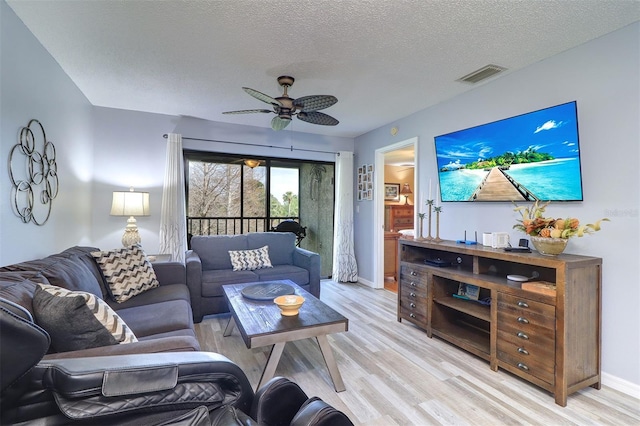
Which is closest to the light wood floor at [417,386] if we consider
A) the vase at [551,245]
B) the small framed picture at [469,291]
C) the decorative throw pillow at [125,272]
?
the small framed picture at [469,291]

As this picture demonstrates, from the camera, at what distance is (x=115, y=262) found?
248 cm

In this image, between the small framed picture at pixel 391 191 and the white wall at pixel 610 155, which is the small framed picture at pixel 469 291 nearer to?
the white wall at pixel 610 155

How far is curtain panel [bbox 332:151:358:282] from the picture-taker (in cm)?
503

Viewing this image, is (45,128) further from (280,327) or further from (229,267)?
(280,327)

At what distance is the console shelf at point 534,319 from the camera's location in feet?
→ 6.24

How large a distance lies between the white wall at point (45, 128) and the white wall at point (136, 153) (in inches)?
8.2

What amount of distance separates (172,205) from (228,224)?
2.99ft

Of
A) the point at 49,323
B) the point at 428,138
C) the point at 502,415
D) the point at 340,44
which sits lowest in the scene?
the point at 502,415

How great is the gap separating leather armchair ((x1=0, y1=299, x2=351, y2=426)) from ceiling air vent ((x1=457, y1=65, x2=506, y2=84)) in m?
2.96

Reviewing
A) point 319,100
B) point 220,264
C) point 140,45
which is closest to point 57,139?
point 140,45

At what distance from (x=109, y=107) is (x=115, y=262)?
8.02 feet

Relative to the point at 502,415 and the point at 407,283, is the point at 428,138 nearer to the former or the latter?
the point at 407,283

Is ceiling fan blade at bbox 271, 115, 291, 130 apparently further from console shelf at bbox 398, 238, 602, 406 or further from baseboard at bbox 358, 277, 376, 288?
baseboard at bbox 358, 277, 376, 288

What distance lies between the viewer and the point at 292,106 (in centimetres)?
265
